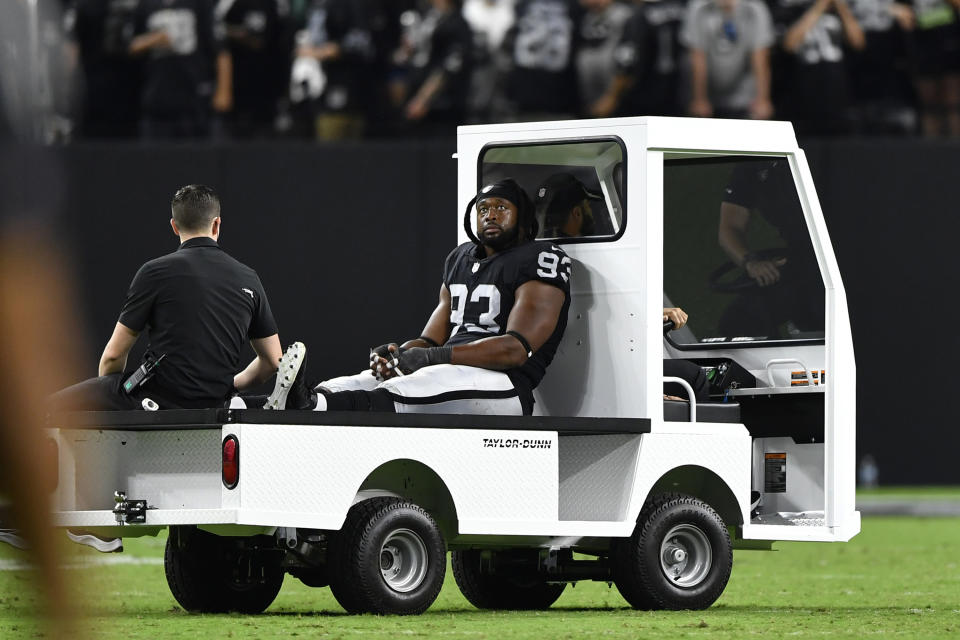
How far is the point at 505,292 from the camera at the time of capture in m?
7.40

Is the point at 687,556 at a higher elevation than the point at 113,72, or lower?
lower

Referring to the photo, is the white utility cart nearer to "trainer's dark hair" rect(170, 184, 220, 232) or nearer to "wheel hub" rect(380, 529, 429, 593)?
"wheel hub" rect(380, 529, 429, 593)

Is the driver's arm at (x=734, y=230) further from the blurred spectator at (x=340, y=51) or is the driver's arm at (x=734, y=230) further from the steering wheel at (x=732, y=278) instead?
the blurred spectator at (x=340, y=51)

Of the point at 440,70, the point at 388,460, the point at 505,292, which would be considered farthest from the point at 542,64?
the point at 388,460

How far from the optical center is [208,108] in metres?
15.2

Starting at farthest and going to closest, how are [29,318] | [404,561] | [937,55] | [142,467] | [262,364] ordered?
[937,55] → [262,364] → [404,561] → [142,467] → [29,318]

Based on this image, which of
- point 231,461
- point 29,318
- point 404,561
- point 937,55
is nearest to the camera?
point 29,318

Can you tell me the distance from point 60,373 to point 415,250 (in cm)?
1470

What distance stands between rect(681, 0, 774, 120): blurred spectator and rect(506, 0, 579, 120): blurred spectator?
108cm

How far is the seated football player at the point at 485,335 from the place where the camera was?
694cm

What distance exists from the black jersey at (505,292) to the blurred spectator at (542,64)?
7.64 metres

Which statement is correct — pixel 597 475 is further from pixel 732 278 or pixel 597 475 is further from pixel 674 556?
pixel 732 278

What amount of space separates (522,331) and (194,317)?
141cm

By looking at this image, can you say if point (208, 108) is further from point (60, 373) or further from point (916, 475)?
point (60, 373)
